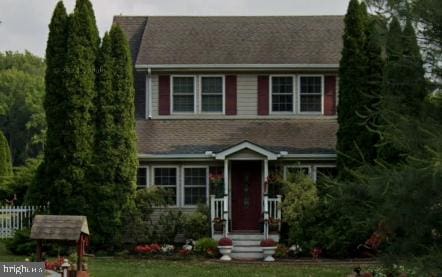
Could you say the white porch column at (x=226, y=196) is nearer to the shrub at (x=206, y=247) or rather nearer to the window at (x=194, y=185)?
the shrub at (x=206, y=247)

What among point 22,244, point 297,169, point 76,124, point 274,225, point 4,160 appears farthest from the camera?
point 4,160

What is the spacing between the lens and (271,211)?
21.6 m

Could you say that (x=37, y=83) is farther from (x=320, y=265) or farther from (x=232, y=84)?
(x=320, y=265)

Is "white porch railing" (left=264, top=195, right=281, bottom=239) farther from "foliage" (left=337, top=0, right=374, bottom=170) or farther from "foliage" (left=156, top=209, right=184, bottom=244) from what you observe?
"foliage" (left=156, top=209, right=184, bottom=244)

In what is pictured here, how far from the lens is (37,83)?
85.7 m

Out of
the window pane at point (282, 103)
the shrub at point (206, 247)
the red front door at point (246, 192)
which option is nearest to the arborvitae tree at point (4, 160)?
the red front door at point (246, 192)

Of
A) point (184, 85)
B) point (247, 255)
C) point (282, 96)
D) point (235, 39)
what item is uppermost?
point (235, 39)

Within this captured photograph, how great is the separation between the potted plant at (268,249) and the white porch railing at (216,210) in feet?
5.38

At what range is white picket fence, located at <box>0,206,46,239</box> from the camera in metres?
21.3

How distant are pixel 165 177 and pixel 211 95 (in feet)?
10.1

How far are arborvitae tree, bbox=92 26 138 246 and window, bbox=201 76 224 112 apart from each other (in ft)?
10.2

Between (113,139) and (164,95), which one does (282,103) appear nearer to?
(164,95)

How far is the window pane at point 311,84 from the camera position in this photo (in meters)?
23.9

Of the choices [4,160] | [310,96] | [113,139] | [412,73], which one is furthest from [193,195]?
[4,160]
